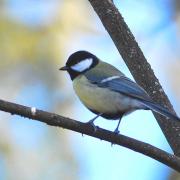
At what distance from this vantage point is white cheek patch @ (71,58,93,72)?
3173 millimetres

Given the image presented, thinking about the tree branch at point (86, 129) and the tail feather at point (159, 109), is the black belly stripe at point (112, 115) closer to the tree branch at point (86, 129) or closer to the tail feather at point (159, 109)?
the tail feather at point (159, 109)

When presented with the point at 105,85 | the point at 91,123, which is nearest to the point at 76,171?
the point at 105,85

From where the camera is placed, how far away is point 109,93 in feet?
9.22

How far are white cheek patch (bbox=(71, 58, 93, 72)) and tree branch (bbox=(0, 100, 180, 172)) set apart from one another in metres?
0.82

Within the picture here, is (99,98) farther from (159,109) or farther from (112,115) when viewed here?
(159,109)

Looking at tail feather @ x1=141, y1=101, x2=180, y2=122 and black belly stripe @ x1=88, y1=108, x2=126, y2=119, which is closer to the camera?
tail feather @ x1=141, y1=101, x2=180, y2=122

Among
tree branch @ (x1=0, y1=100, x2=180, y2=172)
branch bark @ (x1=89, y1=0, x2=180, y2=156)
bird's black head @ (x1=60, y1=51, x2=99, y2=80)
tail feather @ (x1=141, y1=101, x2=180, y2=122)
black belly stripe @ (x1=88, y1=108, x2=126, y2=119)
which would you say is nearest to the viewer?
tree branch @ (x1=0, y1=100, x2=180, y2=172)

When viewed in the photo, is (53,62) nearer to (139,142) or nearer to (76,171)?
(76,171)

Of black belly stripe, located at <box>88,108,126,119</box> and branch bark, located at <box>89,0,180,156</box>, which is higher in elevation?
branch bark, located at <box>89,0,180,156</box>

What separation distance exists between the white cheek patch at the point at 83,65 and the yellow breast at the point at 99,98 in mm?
246

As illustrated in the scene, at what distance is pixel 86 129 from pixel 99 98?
53 cm

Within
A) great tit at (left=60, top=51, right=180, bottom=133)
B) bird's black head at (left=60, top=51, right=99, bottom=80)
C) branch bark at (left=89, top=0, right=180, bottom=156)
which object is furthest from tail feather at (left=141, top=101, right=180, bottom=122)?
bird's black head at (left=60, top=51, right=99, bottom=80)

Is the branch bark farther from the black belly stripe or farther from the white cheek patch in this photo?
the white cheek patch

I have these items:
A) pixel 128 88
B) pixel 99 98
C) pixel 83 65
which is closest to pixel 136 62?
pixel 128 88
